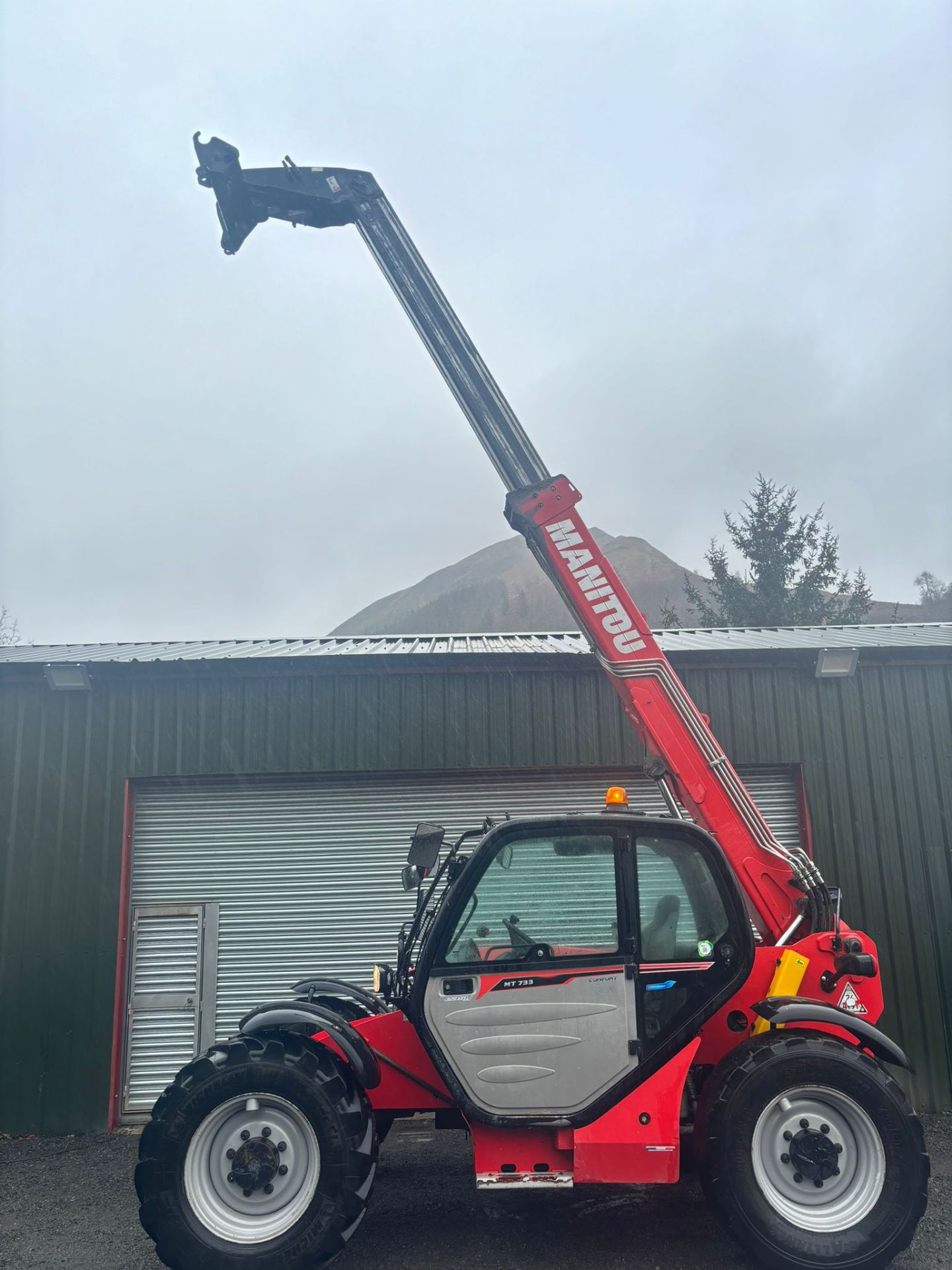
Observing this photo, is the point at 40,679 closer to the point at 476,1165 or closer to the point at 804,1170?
the point at 476,1165

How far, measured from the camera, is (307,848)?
864 centimetres

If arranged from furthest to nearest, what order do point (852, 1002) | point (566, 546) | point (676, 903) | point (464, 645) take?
point (464, 645), point (566, 546), point (852, 1002), point (676, 903)

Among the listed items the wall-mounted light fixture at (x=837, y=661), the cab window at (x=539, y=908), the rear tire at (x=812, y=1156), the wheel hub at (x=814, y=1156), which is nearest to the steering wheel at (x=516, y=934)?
the cab window at (x=539, y=908)

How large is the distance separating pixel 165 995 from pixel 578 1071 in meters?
5.08

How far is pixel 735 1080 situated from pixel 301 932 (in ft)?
16.2

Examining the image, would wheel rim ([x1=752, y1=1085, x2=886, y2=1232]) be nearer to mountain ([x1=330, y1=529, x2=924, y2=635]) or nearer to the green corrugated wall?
the green corrugated wall

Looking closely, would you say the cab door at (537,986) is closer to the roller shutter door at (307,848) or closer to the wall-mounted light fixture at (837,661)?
the roller shutter door at (307,848)

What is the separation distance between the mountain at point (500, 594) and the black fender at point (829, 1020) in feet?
326

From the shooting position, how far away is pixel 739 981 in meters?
4.78

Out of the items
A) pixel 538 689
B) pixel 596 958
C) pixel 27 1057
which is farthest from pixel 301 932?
pixel 596 958

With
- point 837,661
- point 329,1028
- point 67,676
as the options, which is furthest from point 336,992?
point 837,661

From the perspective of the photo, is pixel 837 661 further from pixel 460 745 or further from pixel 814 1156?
pixel 814 1156

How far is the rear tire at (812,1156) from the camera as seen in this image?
4.38 metres

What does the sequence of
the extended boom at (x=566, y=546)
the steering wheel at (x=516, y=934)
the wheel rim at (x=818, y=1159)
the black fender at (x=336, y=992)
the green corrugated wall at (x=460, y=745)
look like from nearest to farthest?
1. the wheel rim at (x=818, y=1159)
2. the steering wheel at (x=516, y=934)
3. the extended boom at (x=566, y=546)
4. the black fender at (x=336, y=992)
5. the green corrugated wall at (x=460, y=745)
